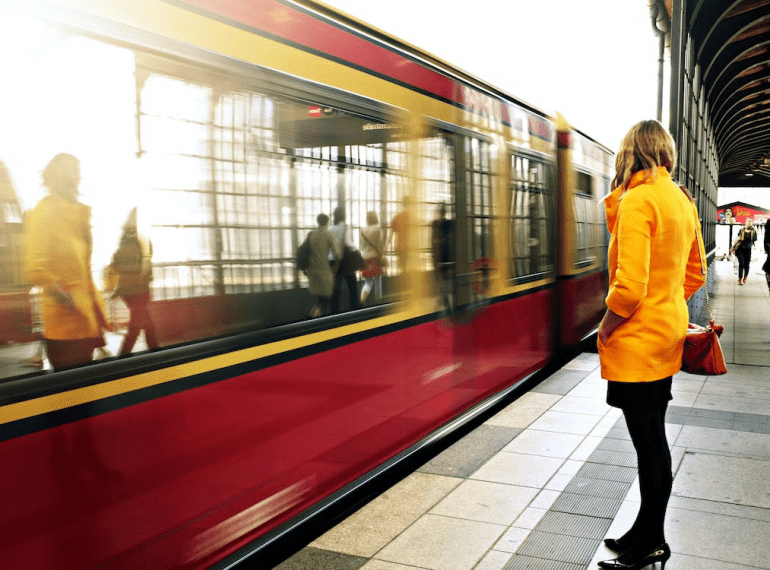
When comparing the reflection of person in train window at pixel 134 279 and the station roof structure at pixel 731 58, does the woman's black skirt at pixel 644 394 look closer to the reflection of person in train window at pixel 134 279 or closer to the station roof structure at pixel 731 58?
the reflection of person in train window at pixel 134 279

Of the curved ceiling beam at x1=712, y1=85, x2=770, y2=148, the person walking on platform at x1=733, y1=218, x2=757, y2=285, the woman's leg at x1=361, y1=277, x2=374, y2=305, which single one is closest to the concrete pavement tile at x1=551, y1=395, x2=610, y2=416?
the woman's leg at x1=361, y1=277, x2=374, y2=305

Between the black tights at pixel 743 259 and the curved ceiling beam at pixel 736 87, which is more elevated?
the curved ceiling beam at pixel 736 87

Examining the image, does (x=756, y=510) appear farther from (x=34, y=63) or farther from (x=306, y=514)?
(x=34, y=63)

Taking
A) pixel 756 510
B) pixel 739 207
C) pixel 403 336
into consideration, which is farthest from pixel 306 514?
pixel 739 207

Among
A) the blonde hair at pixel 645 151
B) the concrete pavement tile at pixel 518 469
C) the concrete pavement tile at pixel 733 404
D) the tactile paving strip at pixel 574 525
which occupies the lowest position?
the concrete pavement tile at pixel 733 404

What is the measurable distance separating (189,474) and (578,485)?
2574mm

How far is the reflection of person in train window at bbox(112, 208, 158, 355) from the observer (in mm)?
2875

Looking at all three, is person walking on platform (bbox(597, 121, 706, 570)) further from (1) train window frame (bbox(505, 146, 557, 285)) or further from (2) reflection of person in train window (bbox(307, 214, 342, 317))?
(1) train window frame (bbox(505, 146, 557, 285))

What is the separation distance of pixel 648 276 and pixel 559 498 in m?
1.79

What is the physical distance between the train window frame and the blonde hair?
351 centimetres

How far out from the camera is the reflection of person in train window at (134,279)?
113 inches

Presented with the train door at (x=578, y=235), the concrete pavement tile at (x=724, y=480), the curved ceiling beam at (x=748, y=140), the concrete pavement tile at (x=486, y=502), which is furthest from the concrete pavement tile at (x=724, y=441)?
the curved ceiling beam at (x=748, y=140)

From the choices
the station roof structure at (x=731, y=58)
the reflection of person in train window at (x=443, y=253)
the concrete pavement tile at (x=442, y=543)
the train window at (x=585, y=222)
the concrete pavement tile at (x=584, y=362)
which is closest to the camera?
the concrete pavement tile at (x=442, y=543)

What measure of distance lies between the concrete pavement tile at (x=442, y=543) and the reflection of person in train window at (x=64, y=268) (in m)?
1.83
